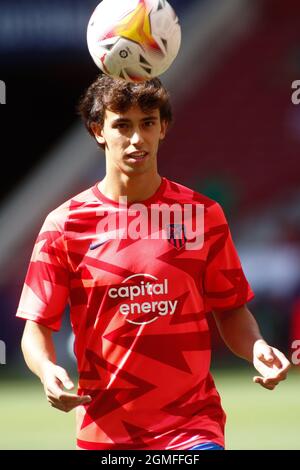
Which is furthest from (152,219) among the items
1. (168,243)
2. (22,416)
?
(22,416)

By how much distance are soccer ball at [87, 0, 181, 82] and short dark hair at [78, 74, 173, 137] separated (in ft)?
0.20

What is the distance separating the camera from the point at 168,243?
5.86 m

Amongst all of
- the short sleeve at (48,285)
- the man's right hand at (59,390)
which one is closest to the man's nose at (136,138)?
the short sleeve at (48,285)

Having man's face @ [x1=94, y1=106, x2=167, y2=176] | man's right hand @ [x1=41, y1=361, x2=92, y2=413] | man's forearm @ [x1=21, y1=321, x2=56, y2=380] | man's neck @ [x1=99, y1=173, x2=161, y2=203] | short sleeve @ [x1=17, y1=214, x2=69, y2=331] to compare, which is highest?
man's face @ [x1=94, y1=106, x2=167, y2=176]

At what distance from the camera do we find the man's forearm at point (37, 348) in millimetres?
5594

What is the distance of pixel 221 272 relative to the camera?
5969mm

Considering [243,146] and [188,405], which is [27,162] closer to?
[243,146]

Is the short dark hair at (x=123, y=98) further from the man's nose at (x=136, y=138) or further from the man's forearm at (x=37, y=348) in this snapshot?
the man's forearm at (x=37, y=348)

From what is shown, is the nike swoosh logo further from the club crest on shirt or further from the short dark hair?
the short dark hair

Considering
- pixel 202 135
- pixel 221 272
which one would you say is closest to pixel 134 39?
pixel 221 272

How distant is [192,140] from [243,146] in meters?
0.64

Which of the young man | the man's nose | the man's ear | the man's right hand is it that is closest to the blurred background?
the man's ear

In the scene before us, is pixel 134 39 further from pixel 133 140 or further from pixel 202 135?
pixel 202 135

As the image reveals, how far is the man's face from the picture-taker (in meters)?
5.77
